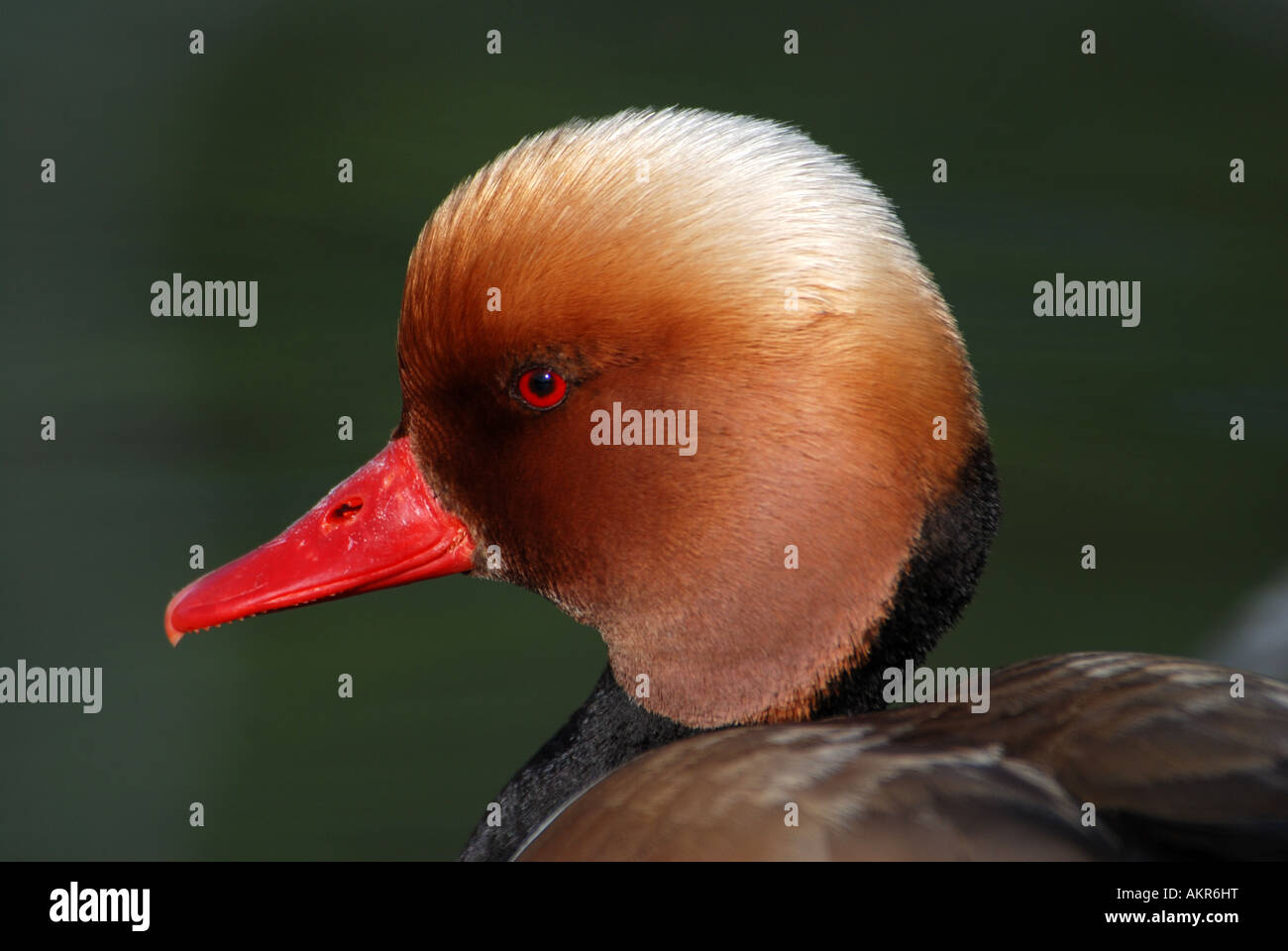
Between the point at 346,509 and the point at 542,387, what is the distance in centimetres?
50

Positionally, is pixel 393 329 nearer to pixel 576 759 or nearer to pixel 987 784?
pixel 576 759

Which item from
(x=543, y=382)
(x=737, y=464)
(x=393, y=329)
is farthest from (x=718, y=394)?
(x=393, y=329)

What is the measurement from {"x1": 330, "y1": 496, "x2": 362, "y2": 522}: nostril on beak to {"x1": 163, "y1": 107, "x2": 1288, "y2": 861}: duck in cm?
26

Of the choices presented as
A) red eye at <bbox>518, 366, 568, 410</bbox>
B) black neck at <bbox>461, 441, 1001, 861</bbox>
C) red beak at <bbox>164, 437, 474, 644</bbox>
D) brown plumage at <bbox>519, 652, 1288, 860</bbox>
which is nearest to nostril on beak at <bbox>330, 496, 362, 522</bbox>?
red beak at <bbox>164, 437, 474, 644</bbox>

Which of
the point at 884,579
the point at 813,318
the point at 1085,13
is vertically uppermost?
the point at 1085,13

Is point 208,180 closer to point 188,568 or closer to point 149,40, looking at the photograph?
point 149,40

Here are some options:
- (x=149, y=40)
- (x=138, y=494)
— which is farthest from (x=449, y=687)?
(x=149, y=40)

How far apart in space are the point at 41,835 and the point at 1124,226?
4093 mm

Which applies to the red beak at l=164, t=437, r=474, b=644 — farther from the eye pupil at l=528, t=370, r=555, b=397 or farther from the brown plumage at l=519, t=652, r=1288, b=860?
the brown plumage at l=519, t=652, r=1288, b=860

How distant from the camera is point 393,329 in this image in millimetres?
5570

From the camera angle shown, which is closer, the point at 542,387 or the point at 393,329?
the point at 542,387

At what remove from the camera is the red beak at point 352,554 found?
291cm

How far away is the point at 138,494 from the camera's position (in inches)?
203
